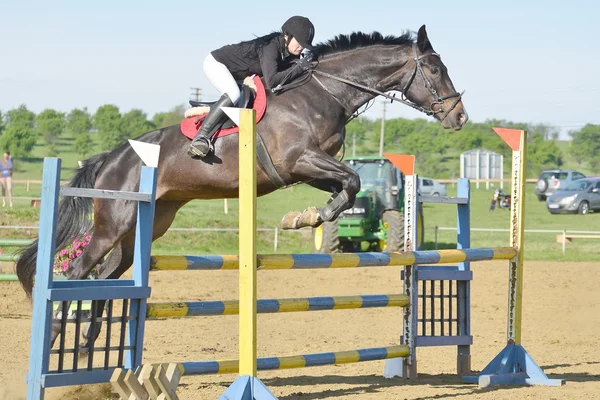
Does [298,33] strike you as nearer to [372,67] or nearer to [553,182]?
[372,67]

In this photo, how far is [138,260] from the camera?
401cm

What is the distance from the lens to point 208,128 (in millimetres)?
5352

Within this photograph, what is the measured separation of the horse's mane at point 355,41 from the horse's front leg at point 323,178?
37.2 inches

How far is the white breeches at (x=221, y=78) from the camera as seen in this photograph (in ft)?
17.7

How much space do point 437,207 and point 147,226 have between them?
2594 cm

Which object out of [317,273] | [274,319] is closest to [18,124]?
[317,273]

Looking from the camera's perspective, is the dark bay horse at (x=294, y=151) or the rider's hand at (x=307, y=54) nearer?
the dark bay horse at (x=294, y=151)

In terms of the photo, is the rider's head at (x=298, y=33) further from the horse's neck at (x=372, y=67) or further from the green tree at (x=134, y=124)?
the green tree at (x=134, y=124)

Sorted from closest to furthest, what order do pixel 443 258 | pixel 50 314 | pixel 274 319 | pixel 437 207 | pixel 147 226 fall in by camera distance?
pixel 50 314, pixel 147 226, pixel 443 258, pixel 274 319, pixel 437 207

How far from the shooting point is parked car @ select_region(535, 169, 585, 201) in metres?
30.3

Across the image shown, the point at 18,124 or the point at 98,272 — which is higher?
the point at 18,124

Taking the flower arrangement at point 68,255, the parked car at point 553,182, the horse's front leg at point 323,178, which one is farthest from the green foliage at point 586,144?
the horse's front leg at point 323,178

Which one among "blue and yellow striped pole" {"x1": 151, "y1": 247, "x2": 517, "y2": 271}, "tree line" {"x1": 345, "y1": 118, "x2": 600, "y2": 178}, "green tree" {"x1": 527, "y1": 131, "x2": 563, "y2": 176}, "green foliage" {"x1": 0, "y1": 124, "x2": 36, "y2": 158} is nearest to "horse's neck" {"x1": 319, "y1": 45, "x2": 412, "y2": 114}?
"blue and yellow striped pole" {"x1": 151, "y1": 247, "x2": 517, "y2": 271}

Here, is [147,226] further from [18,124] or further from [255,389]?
[18,124]
